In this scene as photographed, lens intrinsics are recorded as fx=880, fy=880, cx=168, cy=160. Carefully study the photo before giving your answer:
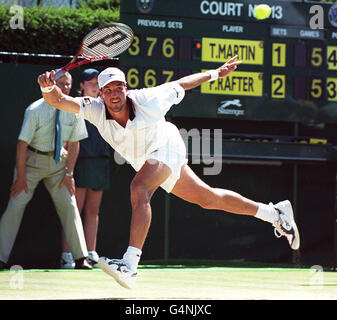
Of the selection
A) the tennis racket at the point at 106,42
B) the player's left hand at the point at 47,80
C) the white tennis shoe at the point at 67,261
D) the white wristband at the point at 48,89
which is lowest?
the white tennis shoe at the point at 67,261

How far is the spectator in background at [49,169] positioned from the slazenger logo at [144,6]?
1540mm

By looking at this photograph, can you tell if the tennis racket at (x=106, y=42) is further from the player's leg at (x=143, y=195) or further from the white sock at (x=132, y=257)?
the white sock at (x=132, y=257)

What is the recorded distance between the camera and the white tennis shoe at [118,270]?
19.0ft

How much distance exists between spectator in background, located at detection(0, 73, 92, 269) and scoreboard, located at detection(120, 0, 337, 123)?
1.25m

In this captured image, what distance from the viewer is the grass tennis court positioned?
603 cm

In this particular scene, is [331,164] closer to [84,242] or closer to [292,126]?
[292,126]

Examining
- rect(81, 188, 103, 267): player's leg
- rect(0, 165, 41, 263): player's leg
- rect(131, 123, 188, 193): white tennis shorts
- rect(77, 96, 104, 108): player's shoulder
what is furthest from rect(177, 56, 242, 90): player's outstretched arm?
rect(81, 188, 103, 267): player's leg

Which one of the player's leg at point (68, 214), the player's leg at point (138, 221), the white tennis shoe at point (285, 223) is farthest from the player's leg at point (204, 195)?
the player's leg at point (68, 214)

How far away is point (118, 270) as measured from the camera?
5.80m

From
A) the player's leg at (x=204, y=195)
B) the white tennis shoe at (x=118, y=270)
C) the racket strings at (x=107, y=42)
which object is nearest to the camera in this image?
the white tennis shoe at (x=118, y=270)

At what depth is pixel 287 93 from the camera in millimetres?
10398

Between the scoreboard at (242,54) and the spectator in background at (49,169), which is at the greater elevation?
the scoreboard at (242,54)
